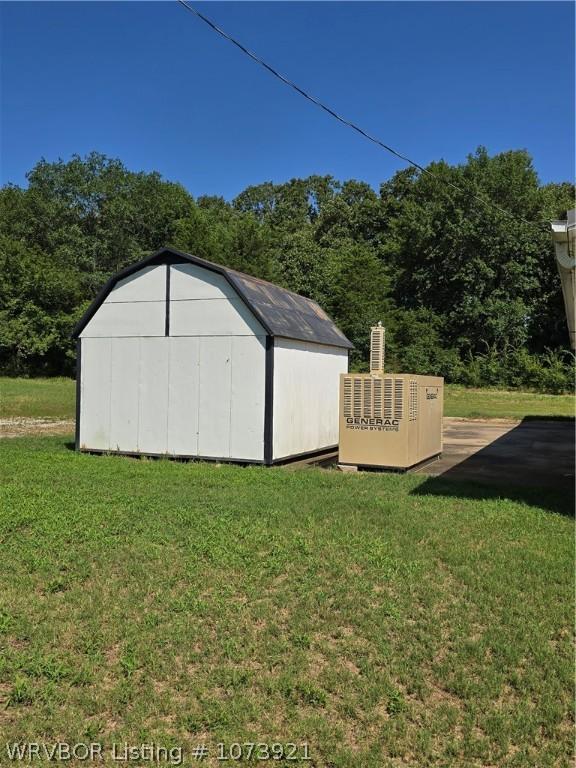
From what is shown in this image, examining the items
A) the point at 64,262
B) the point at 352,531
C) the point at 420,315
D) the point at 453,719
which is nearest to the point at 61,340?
the point at 64,262

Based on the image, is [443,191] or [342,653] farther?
[443,191]

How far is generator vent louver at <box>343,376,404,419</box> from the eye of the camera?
9078mm

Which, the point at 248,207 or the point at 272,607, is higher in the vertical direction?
the point at 248,207

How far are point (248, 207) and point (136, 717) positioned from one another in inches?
2199

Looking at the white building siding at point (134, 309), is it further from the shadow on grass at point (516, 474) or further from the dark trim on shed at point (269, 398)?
the shadow on grass at point (516, 474)

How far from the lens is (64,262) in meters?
41.7

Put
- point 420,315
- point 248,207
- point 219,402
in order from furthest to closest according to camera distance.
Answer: point 248,207 → point 420,315 → point 219,402

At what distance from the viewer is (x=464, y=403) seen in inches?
1002

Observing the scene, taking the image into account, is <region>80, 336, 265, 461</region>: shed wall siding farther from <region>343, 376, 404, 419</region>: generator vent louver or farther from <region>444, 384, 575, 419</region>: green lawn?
<region>444, 384, 575, 419</region>: green lawn

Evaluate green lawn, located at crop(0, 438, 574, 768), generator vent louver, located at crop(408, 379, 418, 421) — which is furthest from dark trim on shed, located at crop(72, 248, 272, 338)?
green lawn, located at crop(0, 438, 574, 768)

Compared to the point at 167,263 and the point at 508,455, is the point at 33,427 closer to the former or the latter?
the point at 167,263

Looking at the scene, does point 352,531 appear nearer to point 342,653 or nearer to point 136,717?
point 342,653

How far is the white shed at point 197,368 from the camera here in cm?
981

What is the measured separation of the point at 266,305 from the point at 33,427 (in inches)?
317
